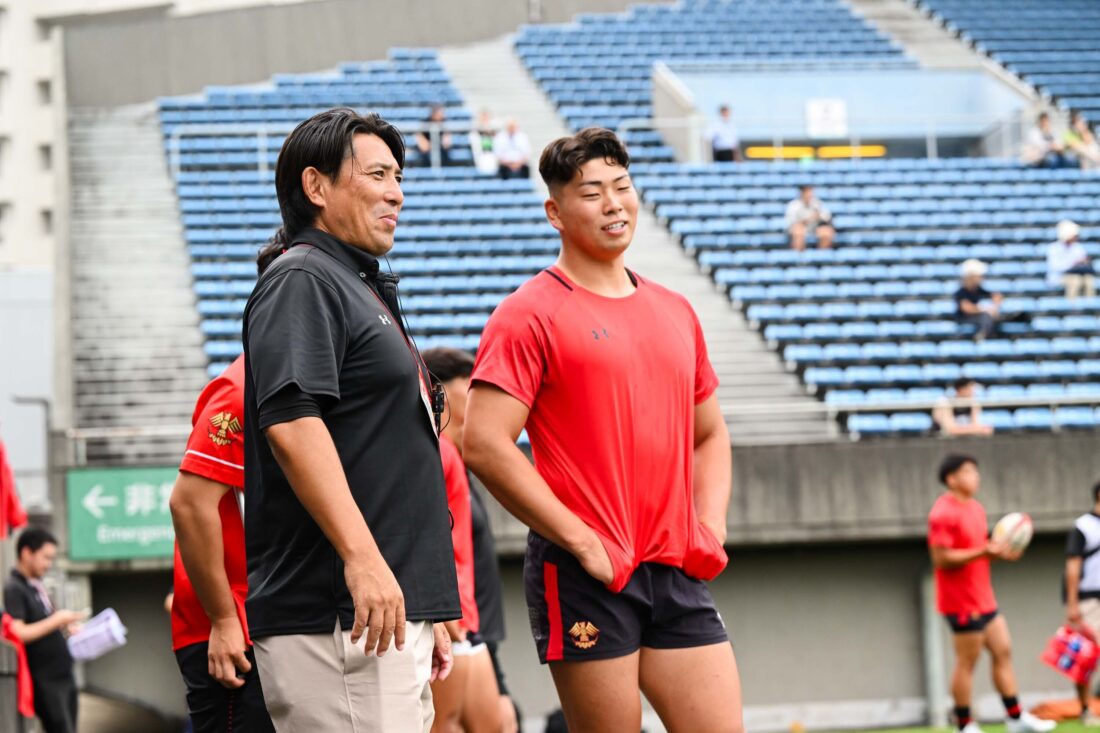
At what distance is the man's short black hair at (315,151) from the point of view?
3.42 metres

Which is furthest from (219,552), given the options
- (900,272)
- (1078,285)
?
(1078,285)

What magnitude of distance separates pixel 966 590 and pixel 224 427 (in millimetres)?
7282

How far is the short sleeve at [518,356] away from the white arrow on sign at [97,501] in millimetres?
9171

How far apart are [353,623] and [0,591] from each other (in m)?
8.07

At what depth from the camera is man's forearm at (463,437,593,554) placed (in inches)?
159

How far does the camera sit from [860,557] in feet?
45.8

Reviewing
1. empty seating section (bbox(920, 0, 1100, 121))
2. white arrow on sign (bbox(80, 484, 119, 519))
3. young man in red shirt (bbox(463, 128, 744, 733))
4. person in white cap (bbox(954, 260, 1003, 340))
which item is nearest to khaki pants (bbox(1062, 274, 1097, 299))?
person in white cap (bbox(954, 260, 1003, 340))

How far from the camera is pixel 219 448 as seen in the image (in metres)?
4.05

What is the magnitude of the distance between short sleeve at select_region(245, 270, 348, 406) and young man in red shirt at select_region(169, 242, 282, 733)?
0.62 meters

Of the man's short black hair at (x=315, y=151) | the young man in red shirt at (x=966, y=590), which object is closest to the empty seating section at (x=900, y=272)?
the young man in red shirt at (x=966, y=590)

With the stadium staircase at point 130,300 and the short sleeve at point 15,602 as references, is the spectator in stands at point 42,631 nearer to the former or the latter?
the short sleeve at point 15,602

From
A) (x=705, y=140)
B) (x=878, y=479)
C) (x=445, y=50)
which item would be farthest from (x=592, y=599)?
(x=445, y=50)

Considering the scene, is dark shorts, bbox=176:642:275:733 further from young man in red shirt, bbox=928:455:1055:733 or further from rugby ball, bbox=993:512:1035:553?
rugby ball, bbox=993:512:1035:553

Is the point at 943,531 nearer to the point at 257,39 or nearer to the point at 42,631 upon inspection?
the point at 42,631
